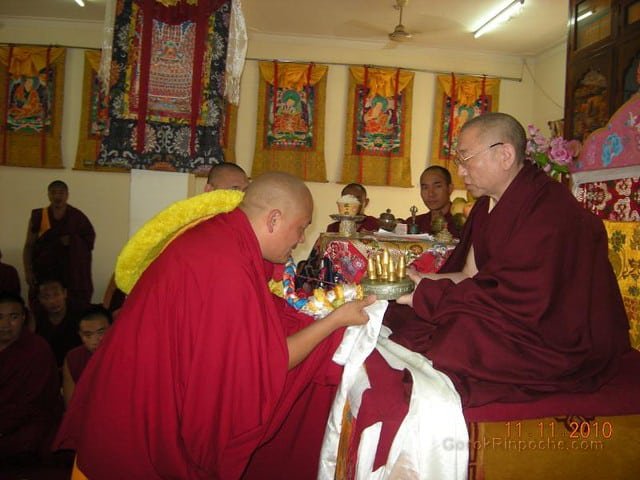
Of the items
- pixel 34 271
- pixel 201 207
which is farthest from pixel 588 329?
pixel 34 271

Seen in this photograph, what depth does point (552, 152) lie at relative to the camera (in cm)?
280

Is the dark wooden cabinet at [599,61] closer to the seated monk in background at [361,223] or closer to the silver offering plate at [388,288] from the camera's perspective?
the seated monk in background at [361,223]

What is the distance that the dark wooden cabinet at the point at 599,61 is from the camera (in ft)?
11.8

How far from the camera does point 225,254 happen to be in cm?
145

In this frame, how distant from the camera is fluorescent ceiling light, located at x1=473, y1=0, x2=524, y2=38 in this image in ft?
19.4

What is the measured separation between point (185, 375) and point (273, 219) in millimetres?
552

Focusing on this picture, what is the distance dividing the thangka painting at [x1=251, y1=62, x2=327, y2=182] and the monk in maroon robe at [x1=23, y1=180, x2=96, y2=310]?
8.57 feet

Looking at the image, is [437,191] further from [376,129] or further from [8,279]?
[8,279]

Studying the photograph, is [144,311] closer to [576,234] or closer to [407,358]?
[407,358]

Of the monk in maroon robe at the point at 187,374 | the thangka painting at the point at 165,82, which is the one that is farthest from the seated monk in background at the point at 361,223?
the monk in maroon robe at the point at 187,374

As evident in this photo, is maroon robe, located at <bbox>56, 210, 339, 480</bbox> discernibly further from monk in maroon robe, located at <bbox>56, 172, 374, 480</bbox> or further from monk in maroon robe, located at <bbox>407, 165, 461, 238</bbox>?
monk in maroon robe, located at <bbox>407, 165, 461, 238</bbox>

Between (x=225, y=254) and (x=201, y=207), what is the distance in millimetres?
241

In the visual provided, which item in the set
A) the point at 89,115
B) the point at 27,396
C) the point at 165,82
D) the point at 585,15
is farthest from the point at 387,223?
the point at 89,115

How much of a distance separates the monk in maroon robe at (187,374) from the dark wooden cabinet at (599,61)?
3.50 meters
